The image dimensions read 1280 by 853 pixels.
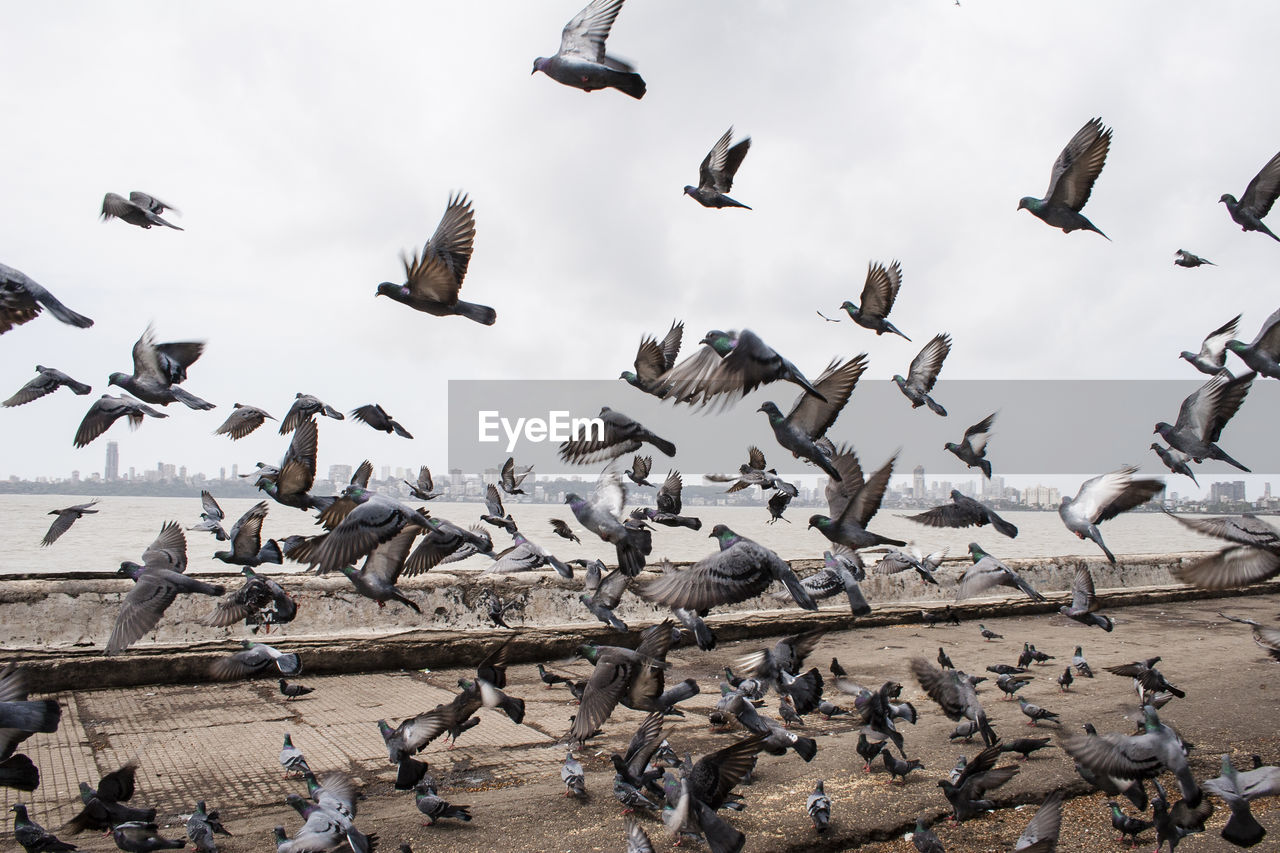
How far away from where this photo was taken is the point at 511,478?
27.5 ft

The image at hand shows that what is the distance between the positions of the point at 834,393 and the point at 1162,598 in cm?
932

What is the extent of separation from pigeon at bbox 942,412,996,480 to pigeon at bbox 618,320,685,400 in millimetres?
2266

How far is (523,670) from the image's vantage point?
7211mm

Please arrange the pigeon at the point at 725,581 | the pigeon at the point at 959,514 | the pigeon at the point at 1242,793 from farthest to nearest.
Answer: the pigeon at the point at 959,514
the pigeon at the point at 725,581
the pigeon at the point at 1242,793

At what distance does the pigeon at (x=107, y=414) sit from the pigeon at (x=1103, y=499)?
5.94m

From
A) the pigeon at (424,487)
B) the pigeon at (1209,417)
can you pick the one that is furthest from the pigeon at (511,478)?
the pigeon at (1209,417)

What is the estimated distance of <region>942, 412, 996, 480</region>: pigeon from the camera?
640 cm

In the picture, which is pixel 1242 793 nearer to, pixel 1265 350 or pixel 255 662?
pixel 1265 350

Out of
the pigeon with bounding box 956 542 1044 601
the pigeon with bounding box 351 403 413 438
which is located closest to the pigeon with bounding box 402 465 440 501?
the pigeon with bounding box 351 403 413 438

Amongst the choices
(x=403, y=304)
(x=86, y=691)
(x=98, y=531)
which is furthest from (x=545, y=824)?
(x=98, y=531)

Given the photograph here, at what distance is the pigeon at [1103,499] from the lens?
4582mm

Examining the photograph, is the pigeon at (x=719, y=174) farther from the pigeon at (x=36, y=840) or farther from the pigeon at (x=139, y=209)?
the pigeon at (x=36, y=840)

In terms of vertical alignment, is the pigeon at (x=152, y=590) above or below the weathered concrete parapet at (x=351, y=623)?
above

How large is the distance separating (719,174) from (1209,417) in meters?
3.58
